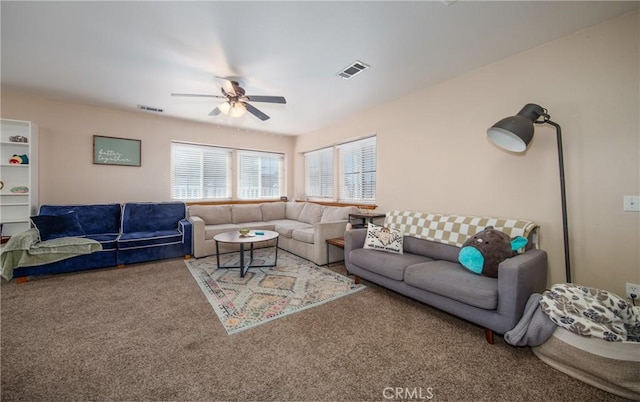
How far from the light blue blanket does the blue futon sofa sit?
0.10 metres

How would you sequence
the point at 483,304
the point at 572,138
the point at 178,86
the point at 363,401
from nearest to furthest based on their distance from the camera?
the point at 363,401 < the point at 483,304 < the point at 572,138 < the point at 178,86

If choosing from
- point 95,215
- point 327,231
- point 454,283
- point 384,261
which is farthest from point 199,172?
point 454,283

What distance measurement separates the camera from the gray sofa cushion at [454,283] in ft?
6.06

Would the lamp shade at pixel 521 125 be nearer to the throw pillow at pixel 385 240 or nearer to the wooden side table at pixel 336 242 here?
the throw pillow at pixel 385 240

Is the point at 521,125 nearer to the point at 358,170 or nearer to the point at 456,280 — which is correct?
the point at 456,280

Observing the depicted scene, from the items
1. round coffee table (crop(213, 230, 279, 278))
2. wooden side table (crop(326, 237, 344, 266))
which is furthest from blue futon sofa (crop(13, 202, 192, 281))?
wooden side table (crop(326, 237, 344, 266))

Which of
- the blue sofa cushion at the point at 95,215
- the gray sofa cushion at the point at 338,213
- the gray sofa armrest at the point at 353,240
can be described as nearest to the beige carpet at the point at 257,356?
the gray sofa armrest at the point at 353,240

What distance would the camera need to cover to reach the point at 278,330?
2031 mm

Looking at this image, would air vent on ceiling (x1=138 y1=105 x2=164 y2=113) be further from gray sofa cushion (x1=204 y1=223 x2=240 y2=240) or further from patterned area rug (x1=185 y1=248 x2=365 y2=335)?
patterned area rug (x1=185 y1=248 x2=365 y2=335)

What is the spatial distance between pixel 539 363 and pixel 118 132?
19.8 feet

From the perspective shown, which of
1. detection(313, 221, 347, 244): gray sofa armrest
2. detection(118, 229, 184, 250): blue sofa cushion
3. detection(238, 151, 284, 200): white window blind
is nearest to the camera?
detection(118, 229, 184, 250): blue sofa cushion

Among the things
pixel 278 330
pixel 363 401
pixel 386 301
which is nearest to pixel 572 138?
pixel 386 301

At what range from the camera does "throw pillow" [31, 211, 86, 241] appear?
130 inches

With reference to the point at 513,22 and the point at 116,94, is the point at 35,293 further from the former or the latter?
the point at 513,22
